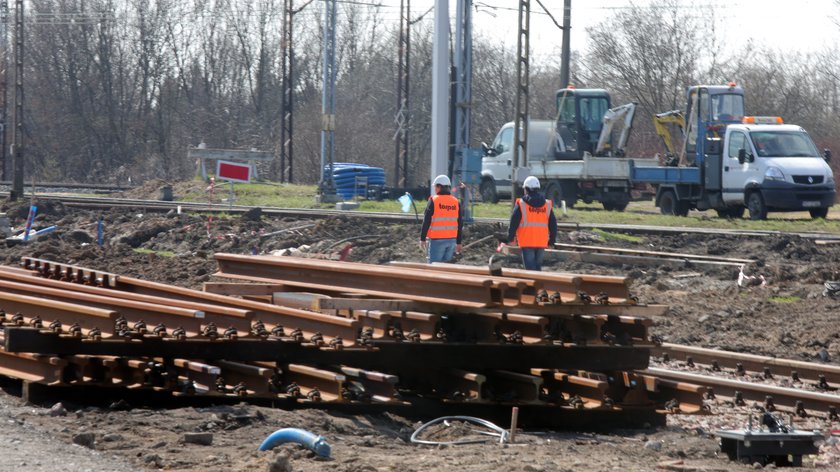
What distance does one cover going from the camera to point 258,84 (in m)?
68.6

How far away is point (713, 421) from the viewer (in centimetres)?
966

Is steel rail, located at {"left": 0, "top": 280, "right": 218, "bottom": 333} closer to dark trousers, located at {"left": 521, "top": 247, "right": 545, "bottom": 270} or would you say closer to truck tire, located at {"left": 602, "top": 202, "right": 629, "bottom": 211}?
dark trousers, located at {"left": 521, "top": 247, "right": 545, "bottom": 270}

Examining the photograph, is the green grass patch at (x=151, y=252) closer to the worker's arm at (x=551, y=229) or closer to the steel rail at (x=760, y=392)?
the worker's arm at (x=551, y=229)

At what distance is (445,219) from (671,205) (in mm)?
19061

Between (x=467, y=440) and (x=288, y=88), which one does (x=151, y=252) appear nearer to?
(x=467, y=440)

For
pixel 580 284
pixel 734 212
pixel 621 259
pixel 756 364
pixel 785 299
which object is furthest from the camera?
pixel 734 212

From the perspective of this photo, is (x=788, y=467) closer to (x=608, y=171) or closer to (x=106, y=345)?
(x=106, y=345)

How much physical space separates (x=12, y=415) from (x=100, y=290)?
7.32 ft

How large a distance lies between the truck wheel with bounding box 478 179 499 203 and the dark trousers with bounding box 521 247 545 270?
22038mm

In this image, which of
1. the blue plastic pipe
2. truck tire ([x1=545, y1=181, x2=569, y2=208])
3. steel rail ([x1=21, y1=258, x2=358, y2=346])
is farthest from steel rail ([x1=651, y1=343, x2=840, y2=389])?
truck tire ([x1=545, y1=181, x2=569, y2=208])

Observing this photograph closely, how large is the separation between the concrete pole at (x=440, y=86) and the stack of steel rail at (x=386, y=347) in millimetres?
10183

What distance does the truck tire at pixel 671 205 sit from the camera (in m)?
32.5

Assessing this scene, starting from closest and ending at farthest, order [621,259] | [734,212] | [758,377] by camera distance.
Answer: [758,377]
[621,259]
[734,212]

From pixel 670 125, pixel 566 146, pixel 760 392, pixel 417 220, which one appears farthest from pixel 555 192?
pixel 760 392
